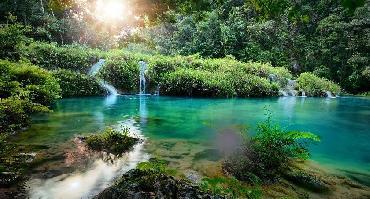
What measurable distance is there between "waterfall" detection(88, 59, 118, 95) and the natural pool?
930 cm

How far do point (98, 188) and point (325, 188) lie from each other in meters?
3.94

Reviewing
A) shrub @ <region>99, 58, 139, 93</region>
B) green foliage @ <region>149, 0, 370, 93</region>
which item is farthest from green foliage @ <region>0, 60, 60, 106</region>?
green foliage @ <region>149, 0, 370, 93</region>

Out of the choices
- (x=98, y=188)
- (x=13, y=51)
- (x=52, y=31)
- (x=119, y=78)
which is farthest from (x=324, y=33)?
(x=98, y=188)

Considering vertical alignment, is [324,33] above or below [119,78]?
above

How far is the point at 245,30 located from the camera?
126 ft

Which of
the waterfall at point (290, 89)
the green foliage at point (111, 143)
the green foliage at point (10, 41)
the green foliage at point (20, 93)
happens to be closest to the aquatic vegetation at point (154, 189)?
the green foliage at point (111, 143)

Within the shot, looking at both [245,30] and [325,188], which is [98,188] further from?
[245,30]

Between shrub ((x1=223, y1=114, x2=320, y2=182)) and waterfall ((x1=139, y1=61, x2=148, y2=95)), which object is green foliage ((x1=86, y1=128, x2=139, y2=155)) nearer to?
shrub ((x1=223, y1=114, x2=320, y2=182))

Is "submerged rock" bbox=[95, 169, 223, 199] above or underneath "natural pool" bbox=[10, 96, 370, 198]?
above

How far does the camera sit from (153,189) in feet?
13.6

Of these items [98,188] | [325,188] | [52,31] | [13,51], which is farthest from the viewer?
[52,31]

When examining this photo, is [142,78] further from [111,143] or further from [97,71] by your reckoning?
[111,143]

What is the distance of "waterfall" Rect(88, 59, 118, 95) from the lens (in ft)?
83.7

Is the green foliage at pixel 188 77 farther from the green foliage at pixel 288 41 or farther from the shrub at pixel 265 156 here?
the shrub at pixel 265 156
